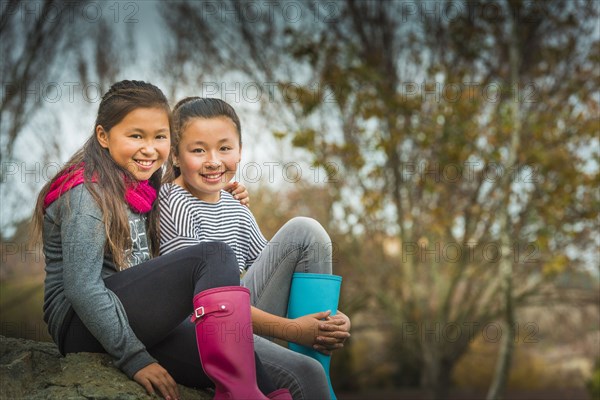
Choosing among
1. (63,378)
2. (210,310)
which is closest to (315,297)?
(210,310)

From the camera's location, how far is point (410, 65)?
7.79 m

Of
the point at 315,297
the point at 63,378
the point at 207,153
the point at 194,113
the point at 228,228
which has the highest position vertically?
the point at 194,113

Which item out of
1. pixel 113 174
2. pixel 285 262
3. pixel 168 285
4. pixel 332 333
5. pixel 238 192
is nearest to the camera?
pixel 168 285

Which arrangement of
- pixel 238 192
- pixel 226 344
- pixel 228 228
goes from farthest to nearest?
pixel 238 192 < pixel 228 228 < pixel 226 344

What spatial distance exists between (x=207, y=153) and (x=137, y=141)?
12.0 inches

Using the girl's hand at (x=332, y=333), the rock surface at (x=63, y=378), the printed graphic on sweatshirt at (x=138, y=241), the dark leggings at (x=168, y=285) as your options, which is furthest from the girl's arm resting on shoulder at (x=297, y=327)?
the printed graphic on sweatshirt at (x=138, y=241)

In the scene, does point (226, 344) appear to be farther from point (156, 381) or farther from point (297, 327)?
point (297, 327)

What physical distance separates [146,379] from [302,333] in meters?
0.56

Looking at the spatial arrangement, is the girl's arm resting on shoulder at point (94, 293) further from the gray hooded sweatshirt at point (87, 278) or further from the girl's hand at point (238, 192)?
the girl's hand at point (238, 192)

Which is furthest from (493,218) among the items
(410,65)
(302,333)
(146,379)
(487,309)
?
(146,379)

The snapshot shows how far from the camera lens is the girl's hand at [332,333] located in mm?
2350

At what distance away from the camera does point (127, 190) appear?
224 cm

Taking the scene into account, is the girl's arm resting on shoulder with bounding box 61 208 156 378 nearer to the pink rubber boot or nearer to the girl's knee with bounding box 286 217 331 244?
the pink rubber boot

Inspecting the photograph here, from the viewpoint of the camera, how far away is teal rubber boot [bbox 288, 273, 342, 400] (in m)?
2.44
